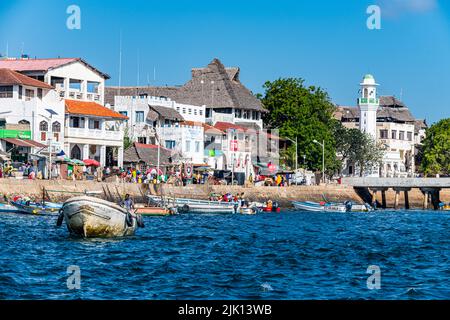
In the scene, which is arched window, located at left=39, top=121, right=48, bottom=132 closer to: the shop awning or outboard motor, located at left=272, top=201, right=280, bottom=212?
the shop awning

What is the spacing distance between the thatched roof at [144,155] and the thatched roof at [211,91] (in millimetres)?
20731

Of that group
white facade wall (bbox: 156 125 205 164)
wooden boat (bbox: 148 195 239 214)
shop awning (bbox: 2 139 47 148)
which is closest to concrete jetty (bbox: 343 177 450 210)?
white facade wall (bbox: 156 125 205 164)

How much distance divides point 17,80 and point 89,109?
10235mm

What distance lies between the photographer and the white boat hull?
5344cm

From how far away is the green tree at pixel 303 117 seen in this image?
132250 millimetres

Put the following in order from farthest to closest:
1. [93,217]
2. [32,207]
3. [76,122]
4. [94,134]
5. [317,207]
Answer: [94,134] < [76,122] < [317,207] < [32,207] < [93,217]

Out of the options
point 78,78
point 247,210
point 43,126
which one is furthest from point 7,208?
point 78,78

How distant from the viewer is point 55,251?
47562 millimetres

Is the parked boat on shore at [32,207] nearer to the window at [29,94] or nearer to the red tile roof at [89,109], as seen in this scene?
the window at [29,94]

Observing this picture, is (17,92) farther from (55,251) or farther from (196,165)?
(55,251)

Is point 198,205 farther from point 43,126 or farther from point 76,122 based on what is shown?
point 76,122

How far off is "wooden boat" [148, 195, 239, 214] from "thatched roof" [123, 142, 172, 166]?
18.7 meters

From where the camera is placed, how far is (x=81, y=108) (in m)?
105
